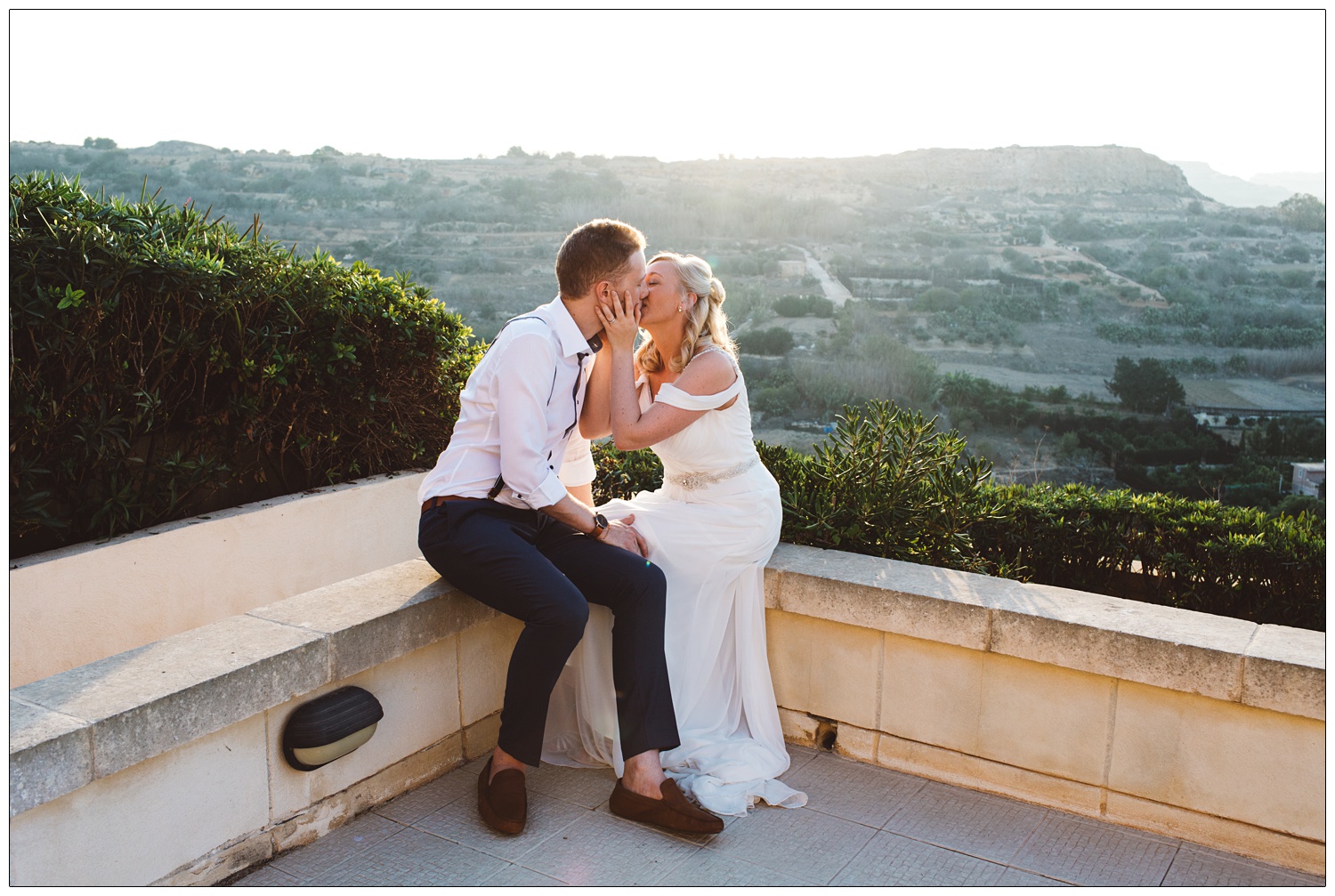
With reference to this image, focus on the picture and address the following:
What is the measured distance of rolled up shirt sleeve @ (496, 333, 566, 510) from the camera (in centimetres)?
277

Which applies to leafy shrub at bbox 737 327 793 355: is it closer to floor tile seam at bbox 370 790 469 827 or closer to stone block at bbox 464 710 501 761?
stone block at bbox 464 710 501 761

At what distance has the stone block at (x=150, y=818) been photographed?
1.99 metres

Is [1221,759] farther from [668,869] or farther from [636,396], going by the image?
[636,396]

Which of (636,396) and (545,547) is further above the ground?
(636,396)

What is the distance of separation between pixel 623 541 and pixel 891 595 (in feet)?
2.89

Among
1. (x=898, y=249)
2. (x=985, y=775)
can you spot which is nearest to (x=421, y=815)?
(x=985, y=775)

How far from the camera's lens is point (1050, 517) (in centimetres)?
400

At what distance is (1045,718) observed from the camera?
2.82 meters

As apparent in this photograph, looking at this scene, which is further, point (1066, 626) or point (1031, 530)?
point (1031, 530)

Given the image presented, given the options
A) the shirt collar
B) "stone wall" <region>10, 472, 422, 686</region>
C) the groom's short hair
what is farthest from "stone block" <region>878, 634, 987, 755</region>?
"stone wall" <region>10, 472, 422, 686</region>

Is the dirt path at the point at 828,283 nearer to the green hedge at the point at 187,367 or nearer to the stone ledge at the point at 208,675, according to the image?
the green hedge at the point at 187,367

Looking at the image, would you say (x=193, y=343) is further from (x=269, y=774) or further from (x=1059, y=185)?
(x=1059, y=185)

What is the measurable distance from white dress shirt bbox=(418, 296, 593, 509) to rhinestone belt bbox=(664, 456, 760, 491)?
1.62 feet

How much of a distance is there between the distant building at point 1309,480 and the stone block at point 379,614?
6.40 m
